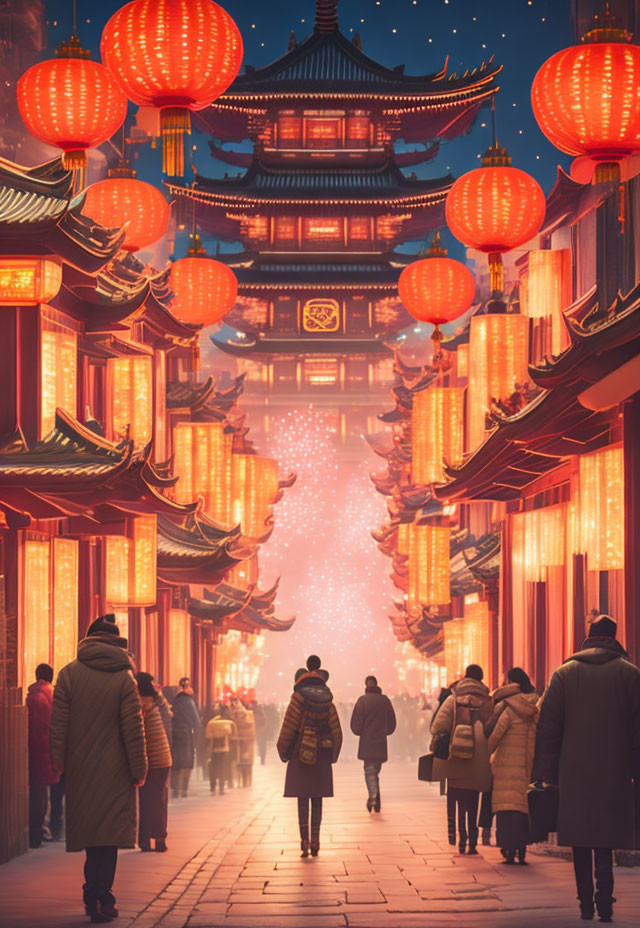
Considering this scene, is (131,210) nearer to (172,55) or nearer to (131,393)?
(131,393)

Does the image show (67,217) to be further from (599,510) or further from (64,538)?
(599,510)

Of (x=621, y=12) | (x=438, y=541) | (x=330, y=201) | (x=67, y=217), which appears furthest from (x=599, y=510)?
(x=330, y=201)

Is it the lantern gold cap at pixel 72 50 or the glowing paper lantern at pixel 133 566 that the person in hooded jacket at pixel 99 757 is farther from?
the glowing paper lantern at pixel 133 566

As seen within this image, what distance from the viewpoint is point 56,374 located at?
617 inches

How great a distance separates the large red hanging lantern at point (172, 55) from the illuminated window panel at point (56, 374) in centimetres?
484

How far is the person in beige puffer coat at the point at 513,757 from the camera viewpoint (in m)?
11.9

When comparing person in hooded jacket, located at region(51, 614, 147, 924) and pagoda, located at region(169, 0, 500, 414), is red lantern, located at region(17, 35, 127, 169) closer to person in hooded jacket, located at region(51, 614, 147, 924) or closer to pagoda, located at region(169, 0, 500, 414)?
person in hooded jacket, located at region(51, 614, 147, 924)

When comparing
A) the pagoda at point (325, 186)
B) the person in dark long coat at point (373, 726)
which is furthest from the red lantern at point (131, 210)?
the pagoda at point (325, 186)

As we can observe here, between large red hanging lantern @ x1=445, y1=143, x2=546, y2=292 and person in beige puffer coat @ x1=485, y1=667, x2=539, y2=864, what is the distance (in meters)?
4.33

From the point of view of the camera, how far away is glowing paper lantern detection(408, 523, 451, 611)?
2652 cm

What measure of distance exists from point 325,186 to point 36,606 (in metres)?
34.0

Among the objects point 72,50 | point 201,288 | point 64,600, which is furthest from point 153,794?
point 201,288

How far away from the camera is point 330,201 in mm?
46938

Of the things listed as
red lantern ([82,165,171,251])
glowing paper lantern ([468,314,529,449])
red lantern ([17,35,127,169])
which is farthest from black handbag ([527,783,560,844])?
red lantern ([82,165,171,251])
